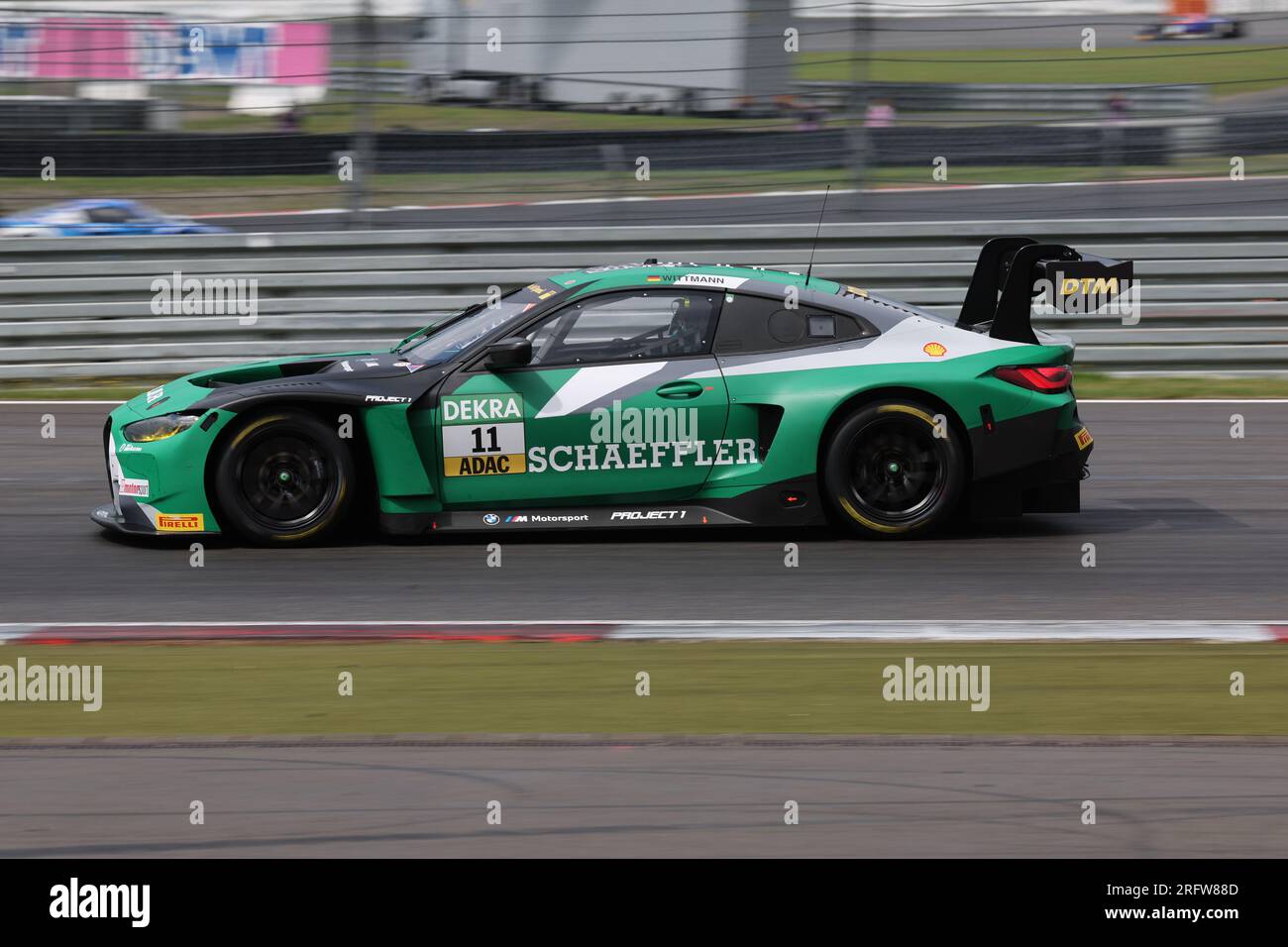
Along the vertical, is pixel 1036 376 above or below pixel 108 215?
below

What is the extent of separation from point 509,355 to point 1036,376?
246 centimetres

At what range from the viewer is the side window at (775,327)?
25.5 ft

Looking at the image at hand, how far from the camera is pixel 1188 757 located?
4.47m

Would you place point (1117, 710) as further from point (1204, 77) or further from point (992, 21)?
point (1204, 77)

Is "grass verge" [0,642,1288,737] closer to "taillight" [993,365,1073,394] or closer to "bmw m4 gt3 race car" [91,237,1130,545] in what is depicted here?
"bmw m4 gt3 race car" [91,237,1130,545]

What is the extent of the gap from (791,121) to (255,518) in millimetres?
6588

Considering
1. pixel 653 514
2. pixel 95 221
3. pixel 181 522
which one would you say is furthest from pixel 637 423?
pixel 95 221

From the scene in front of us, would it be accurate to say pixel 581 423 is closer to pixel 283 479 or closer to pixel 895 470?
pixel 283 479

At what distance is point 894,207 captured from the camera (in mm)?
13008

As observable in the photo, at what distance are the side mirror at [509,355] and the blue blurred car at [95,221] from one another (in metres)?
6.38

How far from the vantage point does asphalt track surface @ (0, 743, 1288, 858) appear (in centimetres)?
380

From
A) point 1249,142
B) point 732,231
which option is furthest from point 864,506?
point 1249,142

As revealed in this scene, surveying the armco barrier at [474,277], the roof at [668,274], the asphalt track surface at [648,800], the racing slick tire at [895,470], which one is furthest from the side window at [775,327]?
the armco barrier at [474,277]

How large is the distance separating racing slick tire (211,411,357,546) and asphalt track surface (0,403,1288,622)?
5.3 inches
